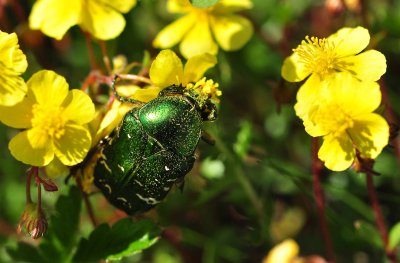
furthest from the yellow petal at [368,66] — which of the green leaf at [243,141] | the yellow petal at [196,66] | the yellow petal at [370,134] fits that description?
the green leaf at [243,141]

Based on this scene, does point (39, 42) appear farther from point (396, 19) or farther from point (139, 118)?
point (396, 19)

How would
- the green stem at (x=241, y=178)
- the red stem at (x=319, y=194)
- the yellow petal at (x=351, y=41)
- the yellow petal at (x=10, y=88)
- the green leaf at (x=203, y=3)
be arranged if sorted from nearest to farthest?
the yellow petal at (x=10, y=88), the yellow petal at (x=351, y=41), the green leaf at (x=203, y=3), the red stem at (x=319, y=194), the green stem at (x=241, y=178)

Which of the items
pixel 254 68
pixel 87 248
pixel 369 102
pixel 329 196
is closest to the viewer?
pixel 369 102

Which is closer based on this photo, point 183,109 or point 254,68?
point 183,109

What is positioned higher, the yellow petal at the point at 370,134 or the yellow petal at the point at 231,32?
the yellow petal at the point at 370,134

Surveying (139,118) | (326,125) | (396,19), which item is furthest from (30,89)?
(396,19)

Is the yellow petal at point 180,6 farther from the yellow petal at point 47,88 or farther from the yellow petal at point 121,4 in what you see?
the yellow petal at point 47,88

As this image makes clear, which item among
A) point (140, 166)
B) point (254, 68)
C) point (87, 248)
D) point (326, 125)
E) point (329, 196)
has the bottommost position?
point (329, 196)
